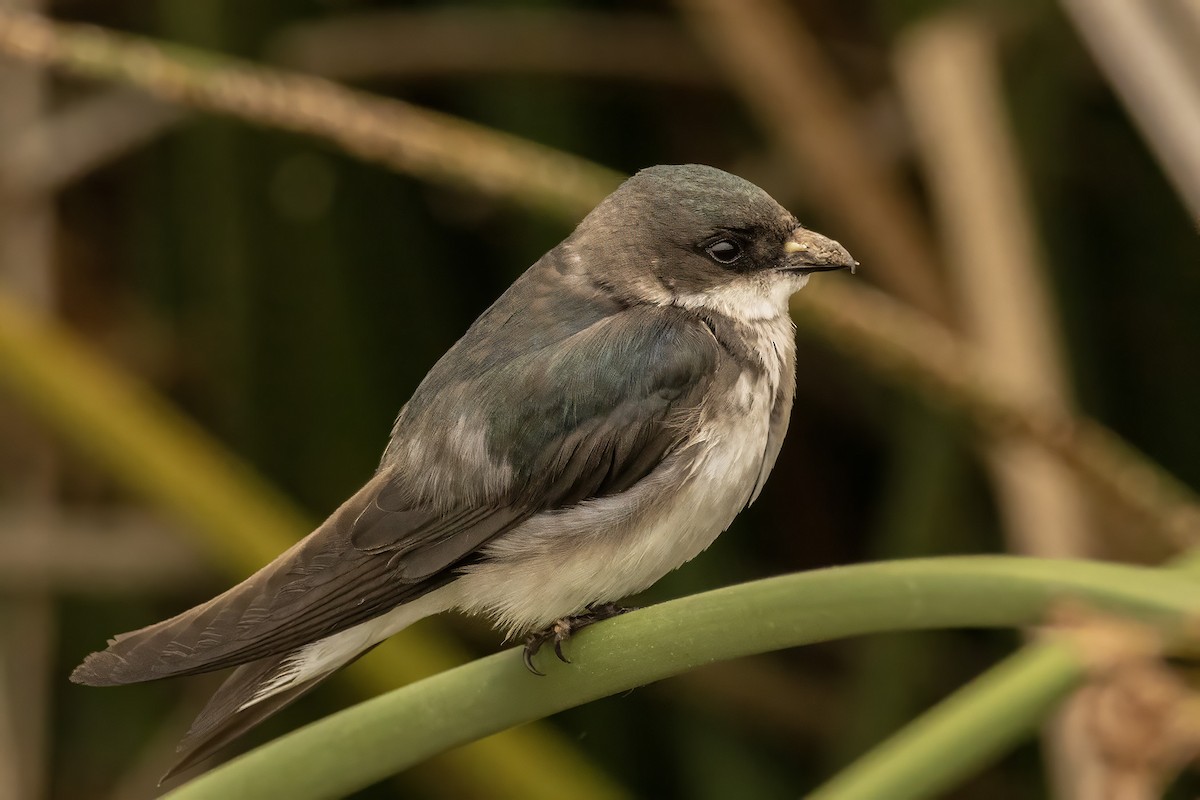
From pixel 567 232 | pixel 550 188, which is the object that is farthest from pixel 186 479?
pixel 567 232

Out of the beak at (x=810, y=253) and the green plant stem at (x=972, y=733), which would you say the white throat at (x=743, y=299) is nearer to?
the beak at (x=810, y=253)

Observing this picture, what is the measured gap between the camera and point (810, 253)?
131cm

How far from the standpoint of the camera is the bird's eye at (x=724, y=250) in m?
1.34

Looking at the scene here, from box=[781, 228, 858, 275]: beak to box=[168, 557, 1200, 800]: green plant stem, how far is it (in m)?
0.50

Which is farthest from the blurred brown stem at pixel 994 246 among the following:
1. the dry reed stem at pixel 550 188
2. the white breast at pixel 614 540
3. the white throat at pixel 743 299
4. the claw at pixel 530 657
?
the claw at pixel 530 657

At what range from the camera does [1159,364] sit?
2.41 m

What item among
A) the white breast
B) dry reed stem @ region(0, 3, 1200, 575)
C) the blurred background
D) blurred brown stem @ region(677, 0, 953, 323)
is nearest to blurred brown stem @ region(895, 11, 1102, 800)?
the blurred background

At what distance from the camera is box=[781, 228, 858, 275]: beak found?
4.25 ft

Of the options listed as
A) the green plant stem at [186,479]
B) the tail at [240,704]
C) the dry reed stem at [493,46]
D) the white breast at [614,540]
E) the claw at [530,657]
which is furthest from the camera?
the dry reed stem at [493,46]

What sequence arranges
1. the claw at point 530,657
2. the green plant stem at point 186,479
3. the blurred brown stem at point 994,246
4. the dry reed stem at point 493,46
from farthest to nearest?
the dry reed stem at point 493,46 < the blurred brown stem at point 994,246 < the green plant stem at point 186,479 < the claw at point 530,657

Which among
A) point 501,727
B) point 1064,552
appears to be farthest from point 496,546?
point 1064,552

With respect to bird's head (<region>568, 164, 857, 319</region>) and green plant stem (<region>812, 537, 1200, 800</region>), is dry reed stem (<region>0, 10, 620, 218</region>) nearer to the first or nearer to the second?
bird's head (<region>568, 164, 857, 319</region>)

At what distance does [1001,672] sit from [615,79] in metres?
1.77

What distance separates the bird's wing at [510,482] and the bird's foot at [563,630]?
93 mm
